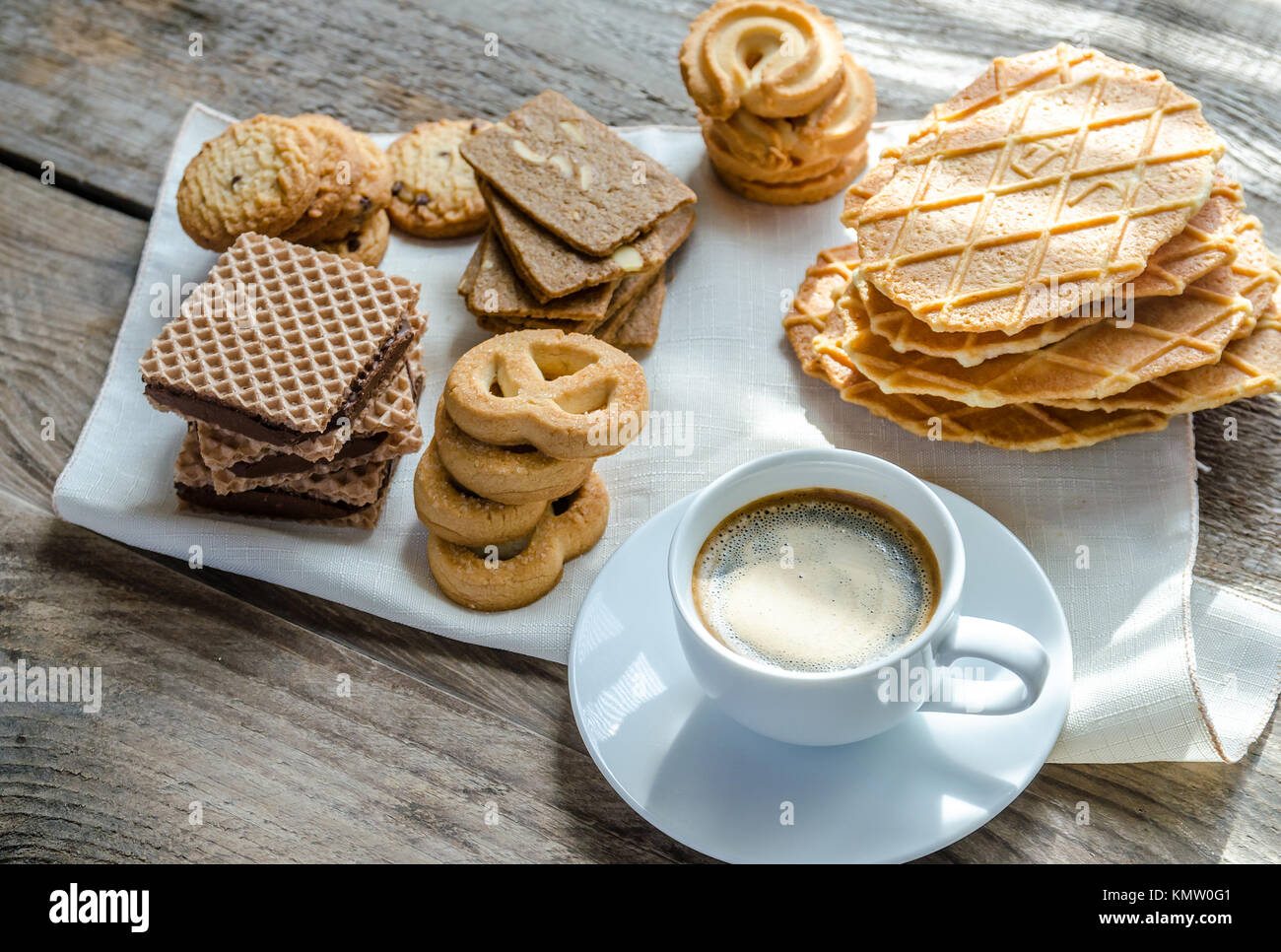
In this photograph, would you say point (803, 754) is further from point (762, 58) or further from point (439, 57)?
point (439, 57)

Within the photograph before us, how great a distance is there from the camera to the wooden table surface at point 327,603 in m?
1.59

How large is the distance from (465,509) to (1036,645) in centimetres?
83

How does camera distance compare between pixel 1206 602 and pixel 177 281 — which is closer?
pixel 1206 602

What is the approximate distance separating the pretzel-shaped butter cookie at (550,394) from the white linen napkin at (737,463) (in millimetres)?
236

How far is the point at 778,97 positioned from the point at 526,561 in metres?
0.97

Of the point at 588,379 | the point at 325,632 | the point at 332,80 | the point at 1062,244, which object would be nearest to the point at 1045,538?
the point at 1062,244

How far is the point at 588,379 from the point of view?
1723 millimetres

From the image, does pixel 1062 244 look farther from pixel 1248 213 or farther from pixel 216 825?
pixel 216 825

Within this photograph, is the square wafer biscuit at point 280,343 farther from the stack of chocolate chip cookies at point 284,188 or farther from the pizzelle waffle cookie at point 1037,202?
the pizzelle waffle cookie at point 1037,202

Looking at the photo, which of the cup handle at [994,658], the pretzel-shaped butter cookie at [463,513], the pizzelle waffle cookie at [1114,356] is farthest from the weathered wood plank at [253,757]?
the pizzelle waffle cookie at [1114,356]

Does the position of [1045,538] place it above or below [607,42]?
below
